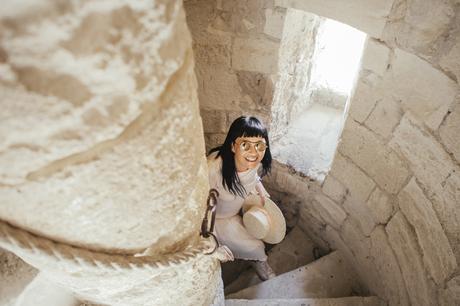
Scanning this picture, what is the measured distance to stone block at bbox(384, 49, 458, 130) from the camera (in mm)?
1487

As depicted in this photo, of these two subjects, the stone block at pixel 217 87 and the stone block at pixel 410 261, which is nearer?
the stone block at pixel 410 261

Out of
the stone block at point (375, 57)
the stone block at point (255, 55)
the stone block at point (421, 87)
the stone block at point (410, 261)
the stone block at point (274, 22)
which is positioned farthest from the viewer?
the stone block at point (255, 55)

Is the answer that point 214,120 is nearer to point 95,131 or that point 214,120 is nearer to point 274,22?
point 274,22

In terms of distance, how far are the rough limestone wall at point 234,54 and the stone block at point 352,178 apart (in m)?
0.66

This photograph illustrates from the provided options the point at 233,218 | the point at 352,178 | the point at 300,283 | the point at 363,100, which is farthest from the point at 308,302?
the point at 363,100

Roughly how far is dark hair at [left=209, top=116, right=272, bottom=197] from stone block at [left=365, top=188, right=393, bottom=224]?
2.61ft

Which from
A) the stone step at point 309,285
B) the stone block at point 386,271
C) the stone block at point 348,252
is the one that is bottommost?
the stone step at point 309,285

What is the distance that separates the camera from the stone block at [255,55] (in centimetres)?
231

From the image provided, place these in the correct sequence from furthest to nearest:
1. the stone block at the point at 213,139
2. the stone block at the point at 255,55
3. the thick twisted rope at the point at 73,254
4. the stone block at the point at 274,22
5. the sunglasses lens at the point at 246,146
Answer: the stone block at the point at 213,139, the stone block at the point at 255,55, the stone block at the point at 274,22, the sunglasses lens at the point at 246,146, the thick twisted rope at the point at 73,254

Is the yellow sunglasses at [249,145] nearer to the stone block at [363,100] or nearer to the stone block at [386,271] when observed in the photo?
the stone block at [363,100]

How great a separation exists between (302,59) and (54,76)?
247 centimetres

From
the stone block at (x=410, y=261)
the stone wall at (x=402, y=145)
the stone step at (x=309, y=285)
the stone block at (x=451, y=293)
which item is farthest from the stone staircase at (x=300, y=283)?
the stone block at (x=451, y=293)

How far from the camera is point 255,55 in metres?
2.37

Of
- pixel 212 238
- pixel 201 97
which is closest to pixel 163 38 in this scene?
pixel 212 238
